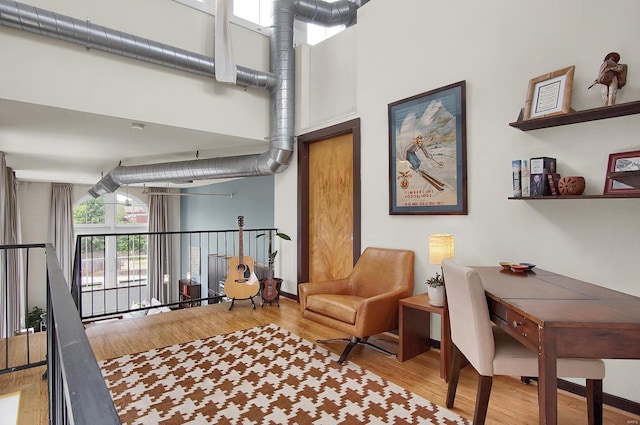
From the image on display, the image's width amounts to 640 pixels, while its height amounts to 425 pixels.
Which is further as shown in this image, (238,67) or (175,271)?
(175,271)

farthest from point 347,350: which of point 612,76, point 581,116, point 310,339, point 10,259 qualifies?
point 10,259

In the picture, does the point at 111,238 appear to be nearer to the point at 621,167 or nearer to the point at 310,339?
the point at 310,339

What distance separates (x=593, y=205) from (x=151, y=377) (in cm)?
312

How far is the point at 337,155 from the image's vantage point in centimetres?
416

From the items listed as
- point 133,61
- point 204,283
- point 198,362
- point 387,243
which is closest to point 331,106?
point 387,243

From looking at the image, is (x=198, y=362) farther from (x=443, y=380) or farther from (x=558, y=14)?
(x=558, y=14)

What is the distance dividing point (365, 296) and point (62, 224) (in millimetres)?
8389

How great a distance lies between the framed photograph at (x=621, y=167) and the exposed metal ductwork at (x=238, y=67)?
3264 mm

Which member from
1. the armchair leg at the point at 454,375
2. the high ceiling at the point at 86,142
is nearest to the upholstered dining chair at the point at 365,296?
the armchair leg at the point at 454,375

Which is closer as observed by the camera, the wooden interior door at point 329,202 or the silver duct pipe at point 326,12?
the wooden interior door at point 329,202

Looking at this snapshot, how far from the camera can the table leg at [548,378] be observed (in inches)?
50.9

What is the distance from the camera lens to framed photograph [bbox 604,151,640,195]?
194cm

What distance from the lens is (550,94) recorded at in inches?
88.0

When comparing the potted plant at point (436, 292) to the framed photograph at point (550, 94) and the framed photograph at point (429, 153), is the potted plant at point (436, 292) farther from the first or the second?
the framed photograph at point (550, 94)
